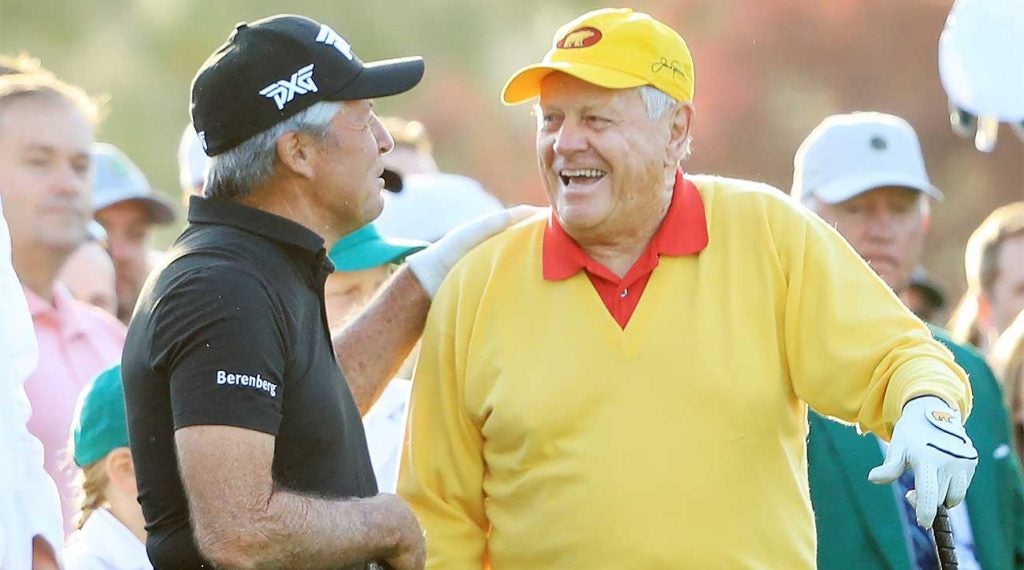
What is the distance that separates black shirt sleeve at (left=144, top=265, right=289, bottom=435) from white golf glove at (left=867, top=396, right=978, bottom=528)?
1.29m

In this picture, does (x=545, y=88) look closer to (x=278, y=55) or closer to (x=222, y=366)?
(x=278, y=55)

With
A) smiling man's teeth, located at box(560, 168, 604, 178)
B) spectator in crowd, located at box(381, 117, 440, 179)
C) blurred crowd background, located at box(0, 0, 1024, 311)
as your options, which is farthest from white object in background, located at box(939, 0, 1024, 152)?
blurred crowd background, located at box(0, 0, 1024, 311)

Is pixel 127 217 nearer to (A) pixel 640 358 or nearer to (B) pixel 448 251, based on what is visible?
(B) pixel 448 251

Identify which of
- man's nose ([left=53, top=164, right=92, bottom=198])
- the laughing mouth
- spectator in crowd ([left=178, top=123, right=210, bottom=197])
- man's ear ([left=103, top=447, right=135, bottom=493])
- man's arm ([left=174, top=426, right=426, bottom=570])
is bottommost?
man's ear ([left=103, top=447, right=135, bottom=493])

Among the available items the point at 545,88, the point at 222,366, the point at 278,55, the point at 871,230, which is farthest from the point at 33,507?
the point at 871,230

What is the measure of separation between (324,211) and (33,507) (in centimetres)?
89

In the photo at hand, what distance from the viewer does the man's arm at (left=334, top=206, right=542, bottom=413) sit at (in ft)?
16.1

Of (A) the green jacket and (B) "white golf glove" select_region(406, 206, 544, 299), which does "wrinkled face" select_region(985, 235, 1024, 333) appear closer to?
(A) the green jacket

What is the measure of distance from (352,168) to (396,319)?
641 millimetres

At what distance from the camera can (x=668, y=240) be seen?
4715 mm

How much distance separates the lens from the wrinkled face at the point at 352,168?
14.3ft

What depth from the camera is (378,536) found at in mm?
4148
